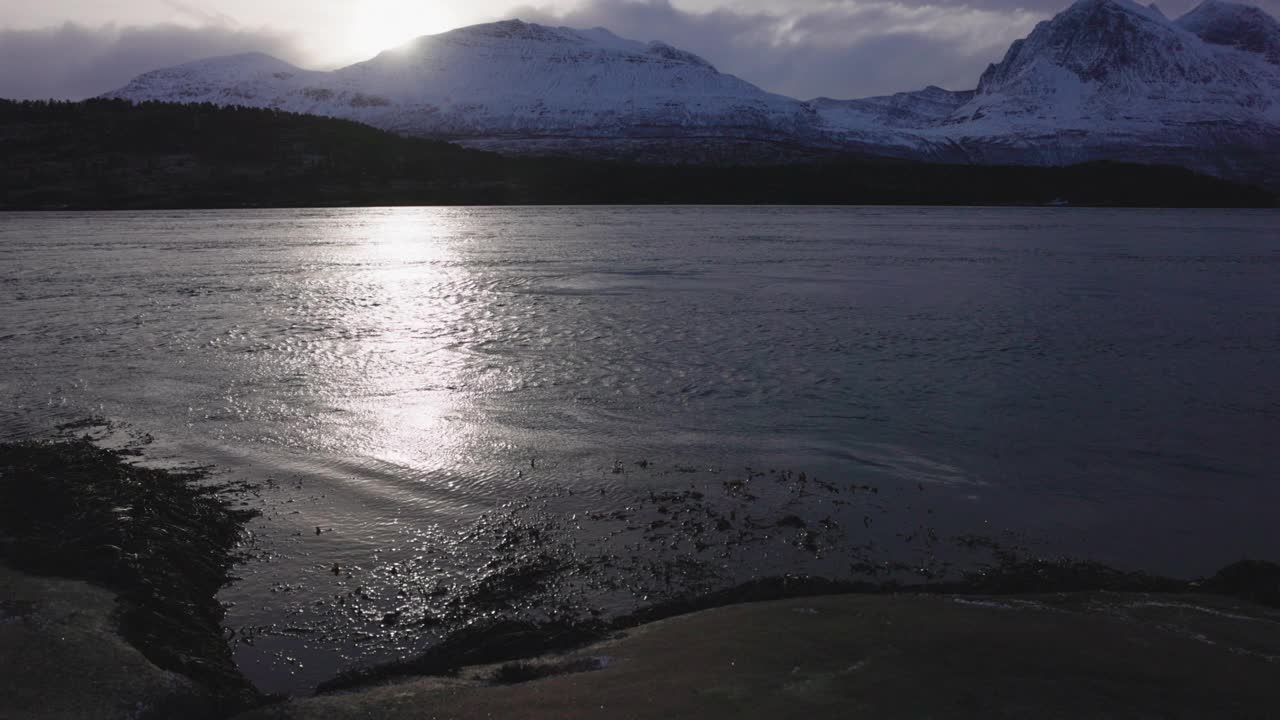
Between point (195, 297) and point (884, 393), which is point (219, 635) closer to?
point (884, 393)

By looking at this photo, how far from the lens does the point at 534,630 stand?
527cm

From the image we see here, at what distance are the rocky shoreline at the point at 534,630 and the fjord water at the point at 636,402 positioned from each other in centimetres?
49

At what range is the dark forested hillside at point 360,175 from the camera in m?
80.9

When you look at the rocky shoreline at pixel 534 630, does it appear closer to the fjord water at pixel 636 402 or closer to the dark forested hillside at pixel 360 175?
the fjord water at pixel 636 402

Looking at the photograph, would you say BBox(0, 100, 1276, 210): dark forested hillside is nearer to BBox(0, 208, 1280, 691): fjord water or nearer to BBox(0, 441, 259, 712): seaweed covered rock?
BBox(0, 208, 1280, 691): fjord water

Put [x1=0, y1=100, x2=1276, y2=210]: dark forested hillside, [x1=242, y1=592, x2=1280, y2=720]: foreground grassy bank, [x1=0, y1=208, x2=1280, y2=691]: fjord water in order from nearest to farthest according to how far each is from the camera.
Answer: [x1=242, y1=592, x2=1280, y2=720]: foreground grassy bank
[x1=0, y1=208, x2=1280, y2=691]: fjord water
[x1=0, y1=100, x2=1276, y2=210]: dark forested hillside

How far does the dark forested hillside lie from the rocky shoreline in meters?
80.6

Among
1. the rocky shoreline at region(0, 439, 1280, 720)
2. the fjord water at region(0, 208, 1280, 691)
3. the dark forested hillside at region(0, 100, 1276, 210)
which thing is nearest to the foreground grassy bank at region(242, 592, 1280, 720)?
the rocky shoreline at region(0, 439, 1280, 720)

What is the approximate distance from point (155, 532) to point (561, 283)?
17.1 m

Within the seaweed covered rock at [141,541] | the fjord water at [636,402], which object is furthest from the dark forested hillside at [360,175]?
the seaweed covered rock at [141,541]

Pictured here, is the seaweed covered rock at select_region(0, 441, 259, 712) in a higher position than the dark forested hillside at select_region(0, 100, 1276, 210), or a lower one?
lower

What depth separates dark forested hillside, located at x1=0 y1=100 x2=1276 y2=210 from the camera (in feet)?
266

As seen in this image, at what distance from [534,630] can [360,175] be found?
3674 inches

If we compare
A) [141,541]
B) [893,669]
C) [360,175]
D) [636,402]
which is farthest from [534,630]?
[360,175]
